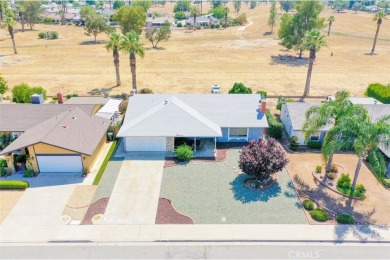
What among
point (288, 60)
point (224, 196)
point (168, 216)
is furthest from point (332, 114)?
point (288, 60)

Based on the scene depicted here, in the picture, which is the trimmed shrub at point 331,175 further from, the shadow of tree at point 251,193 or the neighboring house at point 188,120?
the neighboring house at point 188,120

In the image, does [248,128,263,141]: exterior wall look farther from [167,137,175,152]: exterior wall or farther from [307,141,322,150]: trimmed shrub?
[167,137,175,152]: exterior wall

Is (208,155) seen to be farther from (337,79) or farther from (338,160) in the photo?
(337,79)

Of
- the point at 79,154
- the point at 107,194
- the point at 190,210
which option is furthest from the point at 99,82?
the point at 190,210

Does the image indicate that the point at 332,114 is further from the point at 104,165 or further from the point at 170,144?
the point at 104,165

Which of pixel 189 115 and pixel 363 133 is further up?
pixel 363 133
